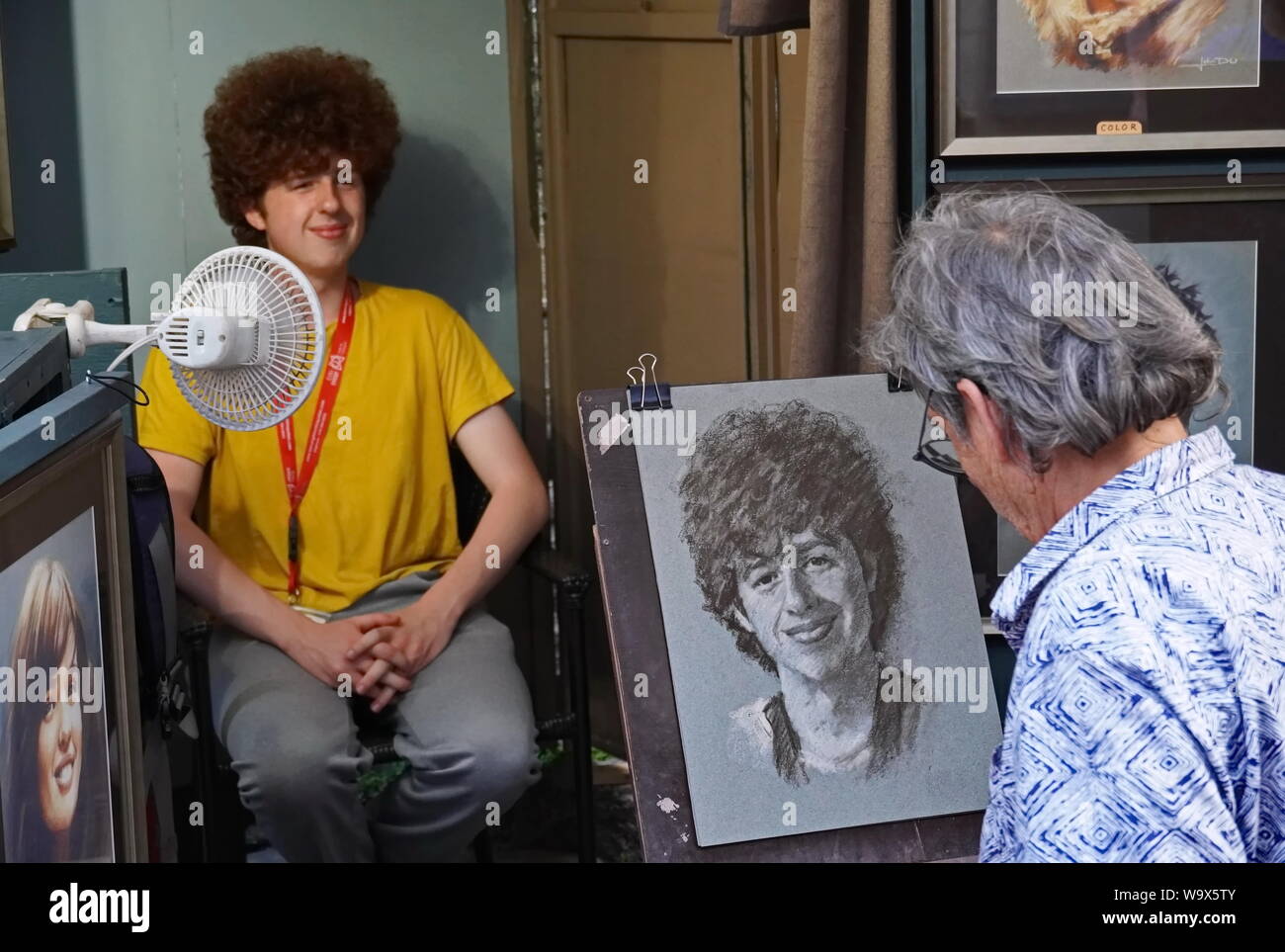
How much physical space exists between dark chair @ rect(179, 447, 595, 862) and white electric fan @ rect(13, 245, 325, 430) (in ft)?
1.89

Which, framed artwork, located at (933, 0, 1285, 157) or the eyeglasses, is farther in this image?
framed artwork, located at (933, 0, 1285, 157)

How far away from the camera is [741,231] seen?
2730 millimetres

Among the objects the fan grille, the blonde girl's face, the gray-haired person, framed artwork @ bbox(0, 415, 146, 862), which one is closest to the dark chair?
the fan grille

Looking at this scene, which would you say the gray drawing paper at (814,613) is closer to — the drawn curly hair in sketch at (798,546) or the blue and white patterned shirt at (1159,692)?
the drawn curly hair in sketch at (798,546)

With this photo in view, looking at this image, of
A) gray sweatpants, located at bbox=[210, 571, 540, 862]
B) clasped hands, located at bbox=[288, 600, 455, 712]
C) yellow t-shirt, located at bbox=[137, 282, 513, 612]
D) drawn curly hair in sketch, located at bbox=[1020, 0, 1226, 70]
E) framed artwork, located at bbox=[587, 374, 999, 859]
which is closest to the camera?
framed artwork, located at bbox=[587, 374, 999, 859]

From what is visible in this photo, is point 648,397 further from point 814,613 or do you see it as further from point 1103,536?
point 1103,536

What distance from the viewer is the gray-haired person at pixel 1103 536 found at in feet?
3.36

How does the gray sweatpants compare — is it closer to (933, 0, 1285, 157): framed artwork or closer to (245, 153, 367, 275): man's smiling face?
(245, 153, 367, 275): man's smiling face

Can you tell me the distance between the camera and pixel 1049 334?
121 cm

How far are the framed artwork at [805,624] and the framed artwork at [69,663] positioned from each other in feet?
1.87

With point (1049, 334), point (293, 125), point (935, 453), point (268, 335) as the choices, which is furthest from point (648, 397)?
point (293, 125)

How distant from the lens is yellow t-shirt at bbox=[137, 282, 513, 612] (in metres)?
2.38

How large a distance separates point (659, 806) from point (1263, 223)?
1184mm

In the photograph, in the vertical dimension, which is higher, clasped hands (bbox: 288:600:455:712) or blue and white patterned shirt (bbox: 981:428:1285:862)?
blue and white patterned shirt (bbox: 981:428:1285:862)
